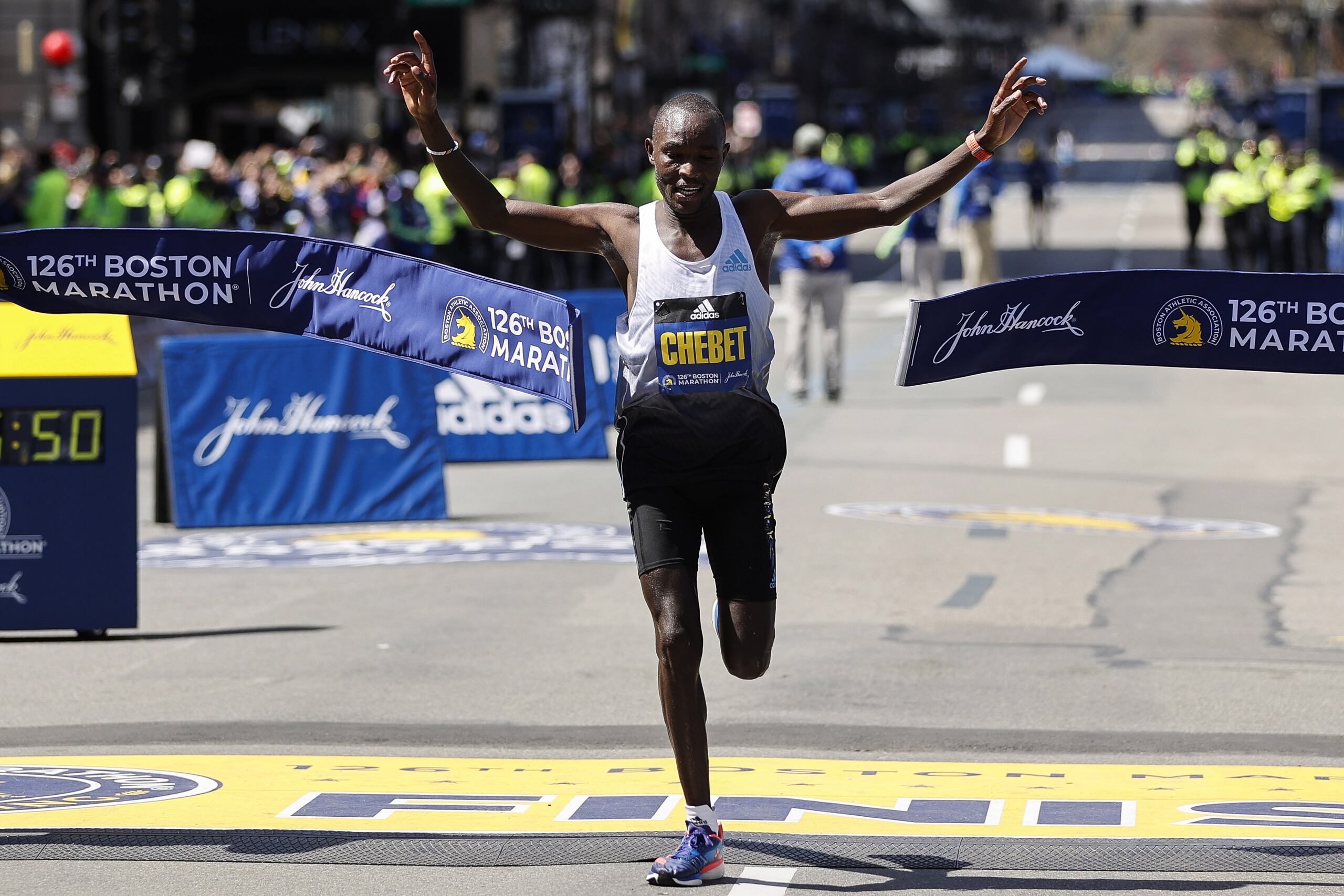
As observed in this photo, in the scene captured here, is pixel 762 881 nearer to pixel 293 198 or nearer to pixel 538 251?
pixel 293 198

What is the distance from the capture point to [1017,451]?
1559cm

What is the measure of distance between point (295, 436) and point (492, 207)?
284 inches

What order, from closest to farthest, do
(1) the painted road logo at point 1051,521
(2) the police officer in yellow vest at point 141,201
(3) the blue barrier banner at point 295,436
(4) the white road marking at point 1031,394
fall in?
(1) the painted road logo at point 1051,521, (3) the blue barrier banner at point 295,436, (4) the white road marking at point 1031,394, (2) the police officer in yellow vest at point 141,201

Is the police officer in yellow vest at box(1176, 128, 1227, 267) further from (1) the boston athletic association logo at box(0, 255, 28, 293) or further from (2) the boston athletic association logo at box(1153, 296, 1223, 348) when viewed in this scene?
(1) the boston athletic association logo at box(0, 255, 28, 293)

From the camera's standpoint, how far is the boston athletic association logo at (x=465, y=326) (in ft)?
19.7

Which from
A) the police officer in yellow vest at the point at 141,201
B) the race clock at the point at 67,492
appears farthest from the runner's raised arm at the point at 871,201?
the police officer in yellow vest at the point at 141,201

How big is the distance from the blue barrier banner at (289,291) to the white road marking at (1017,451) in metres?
9.08

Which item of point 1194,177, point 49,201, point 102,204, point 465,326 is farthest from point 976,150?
point 1194,177

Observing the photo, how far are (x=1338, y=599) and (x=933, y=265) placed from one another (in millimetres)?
13185

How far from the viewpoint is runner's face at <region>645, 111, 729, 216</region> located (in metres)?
5.39

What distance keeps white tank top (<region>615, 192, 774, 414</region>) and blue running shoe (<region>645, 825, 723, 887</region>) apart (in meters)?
1.10

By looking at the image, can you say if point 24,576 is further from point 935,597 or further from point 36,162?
point 36,162

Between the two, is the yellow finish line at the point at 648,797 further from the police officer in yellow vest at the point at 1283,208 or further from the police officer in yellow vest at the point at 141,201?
the police officer in yellow vest at the point at 1283,208

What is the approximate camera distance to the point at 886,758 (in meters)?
7.00
